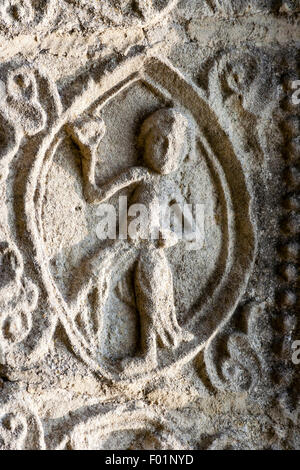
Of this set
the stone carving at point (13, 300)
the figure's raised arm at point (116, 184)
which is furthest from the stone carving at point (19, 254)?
the figure's raised arm at point (116, 184)

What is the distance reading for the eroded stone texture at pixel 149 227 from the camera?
2381mm

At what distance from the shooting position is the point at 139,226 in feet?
8.37

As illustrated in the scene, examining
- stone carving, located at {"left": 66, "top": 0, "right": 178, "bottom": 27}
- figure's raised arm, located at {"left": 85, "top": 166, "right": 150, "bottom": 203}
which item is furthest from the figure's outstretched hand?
stone carving, located at {"left": 66, "top": 0, "right": 178, "bottom": 27}

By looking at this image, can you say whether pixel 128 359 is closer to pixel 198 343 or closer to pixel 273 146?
pixel 198 343

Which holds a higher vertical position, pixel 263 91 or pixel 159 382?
pixel 263 91

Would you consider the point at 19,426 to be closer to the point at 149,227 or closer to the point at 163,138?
the point at 149,227

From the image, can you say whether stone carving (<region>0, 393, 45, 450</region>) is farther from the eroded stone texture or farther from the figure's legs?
the figure's legs

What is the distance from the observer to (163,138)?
2541mm

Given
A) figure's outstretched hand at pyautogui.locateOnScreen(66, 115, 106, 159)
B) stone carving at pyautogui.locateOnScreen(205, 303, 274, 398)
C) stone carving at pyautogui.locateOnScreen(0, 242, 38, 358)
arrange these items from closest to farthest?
stone carving at pyautogui.locateOnScreen(0, 242, 38, 358) < figure's outstretched hand at pyautogui.locateOnScreen(66, 115, 106, 159) < stone carving at pyautogui.locateOnScreen(205, 303, 274, 398)

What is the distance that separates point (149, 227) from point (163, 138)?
0.29 m

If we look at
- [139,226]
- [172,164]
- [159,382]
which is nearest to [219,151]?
[172,164]

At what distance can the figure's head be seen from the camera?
8.34 ft

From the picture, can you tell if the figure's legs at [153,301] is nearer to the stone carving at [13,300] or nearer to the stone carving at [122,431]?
the stone carving at [122,431]

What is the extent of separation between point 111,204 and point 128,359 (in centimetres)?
51
